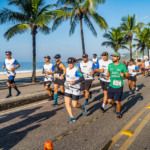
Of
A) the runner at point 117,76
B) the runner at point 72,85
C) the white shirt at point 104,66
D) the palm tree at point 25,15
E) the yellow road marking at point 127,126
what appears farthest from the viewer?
the palm tree at point 25,15

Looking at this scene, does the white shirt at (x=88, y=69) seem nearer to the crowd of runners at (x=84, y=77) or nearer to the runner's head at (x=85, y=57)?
the crowd of runners at (x=84, y=77)

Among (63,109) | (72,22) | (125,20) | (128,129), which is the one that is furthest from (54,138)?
(125,20)

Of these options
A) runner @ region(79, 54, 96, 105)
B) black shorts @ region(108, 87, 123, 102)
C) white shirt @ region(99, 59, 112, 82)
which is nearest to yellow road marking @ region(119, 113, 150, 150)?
black shorts @ region(108, 87, 123, 102)

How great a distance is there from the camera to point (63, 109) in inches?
257

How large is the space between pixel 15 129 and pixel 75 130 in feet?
5.07

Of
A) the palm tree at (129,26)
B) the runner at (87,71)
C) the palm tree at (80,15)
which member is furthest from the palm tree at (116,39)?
the runner at (87,71)

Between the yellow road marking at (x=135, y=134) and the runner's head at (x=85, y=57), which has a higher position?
the runner's head at (x=85, y=57)

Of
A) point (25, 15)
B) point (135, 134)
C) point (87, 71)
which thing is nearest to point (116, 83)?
point (135, 134)

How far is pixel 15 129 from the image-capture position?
4.57 metres

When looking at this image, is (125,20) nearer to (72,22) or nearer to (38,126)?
(72,22)

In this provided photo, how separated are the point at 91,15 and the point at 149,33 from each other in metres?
32.8

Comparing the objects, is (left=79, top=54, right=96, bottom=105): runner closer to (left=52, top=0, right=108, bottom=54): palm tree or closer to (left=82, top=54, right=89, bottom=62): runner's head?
(left=82, top=54, right=89, bottom=62): runner's head

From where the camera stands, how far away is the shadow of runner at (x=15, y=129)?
376cm

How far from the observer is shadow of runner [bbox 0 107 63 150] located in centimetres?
376
